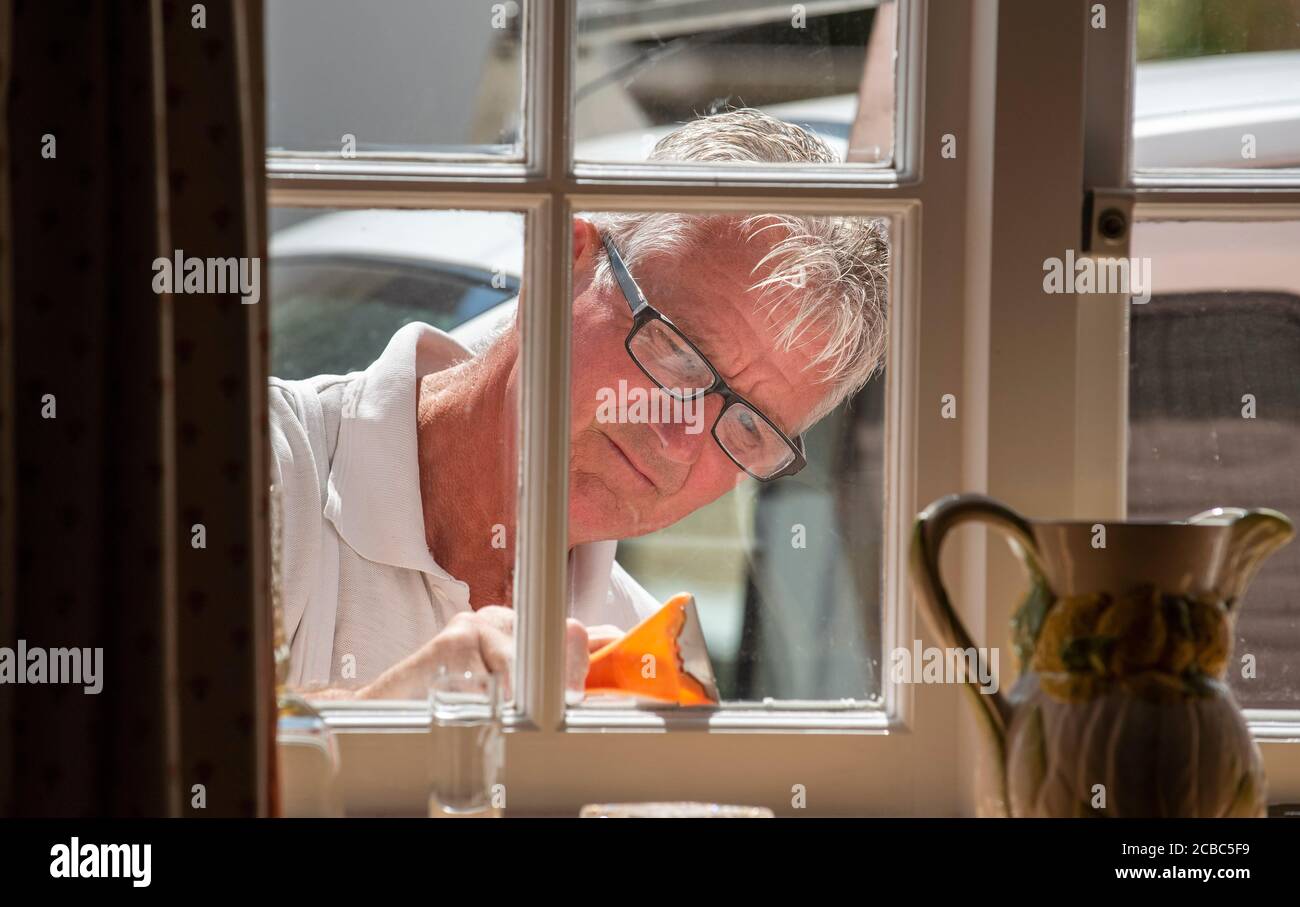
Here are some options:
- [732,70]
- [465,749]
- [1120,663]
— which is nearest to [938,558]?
[1120,663]

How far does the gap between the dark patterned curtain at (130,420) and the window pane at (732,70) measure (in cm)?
41

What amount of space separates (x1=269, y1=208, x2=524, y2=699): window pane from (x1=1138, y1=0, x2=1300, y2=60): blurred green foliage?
0.65 metres

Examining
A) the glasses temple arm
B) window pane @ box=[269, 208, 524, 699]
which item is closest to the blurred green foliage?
the glasses temple arm

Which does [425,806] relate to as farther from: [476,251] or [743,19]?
[743,19]

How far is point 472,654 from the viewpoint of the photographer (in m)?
1.13

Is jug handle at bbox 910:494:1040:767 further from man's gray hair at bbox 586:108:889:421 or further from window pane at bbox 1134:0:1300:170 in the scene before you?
window pane at bbox 1134:0:1300:170

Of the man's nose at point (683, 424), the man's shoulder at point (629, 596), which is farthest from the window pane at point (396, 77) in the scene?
the man's shoulder at point (629, 596)

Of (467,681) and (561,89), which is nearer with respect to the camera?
(467,681)

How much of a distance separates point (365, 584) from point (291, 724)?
224mm

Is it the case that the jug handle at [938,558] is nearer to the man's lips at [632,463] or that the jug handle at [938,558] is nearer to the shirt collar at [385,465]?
the man's lips at [632,463]

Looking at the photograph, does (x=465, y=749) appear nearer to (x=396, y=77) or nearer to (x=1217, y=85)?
(x=396, y=77)

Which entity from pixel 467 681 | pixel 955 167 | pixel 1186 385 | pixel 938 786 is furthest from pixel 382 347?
A: pixel 1186 385

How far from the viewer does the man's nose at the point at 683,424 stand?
1.15m

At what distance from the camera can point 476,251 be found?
1.16 m
